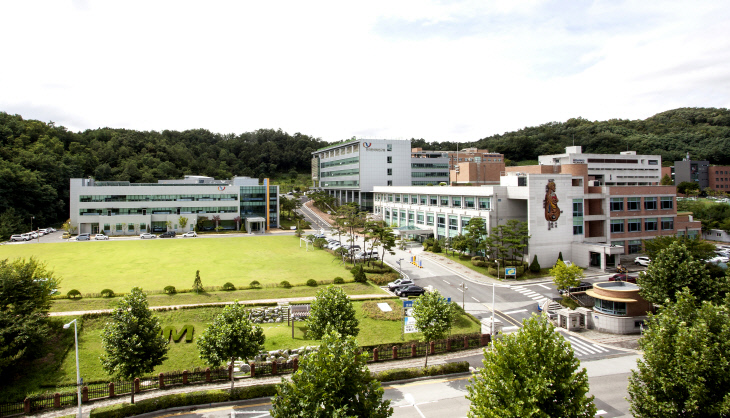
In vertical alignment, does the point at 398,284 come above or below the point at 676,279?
below

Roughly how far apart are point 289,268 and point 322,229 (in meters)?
36.8

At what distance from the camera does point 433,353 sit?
993 inches

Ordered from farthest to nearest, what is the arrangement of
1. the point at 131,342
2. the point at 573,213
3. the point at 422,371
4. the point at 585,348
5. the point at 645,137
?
the point at 645,137 < the point at 573,213 < the point at 585,348 < the point at 422,371 < the point at 131,342

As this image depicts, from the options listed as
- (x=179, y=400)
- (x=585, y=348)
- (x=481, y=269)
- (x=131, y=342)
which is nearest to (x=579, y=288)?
(x=481, y=269)

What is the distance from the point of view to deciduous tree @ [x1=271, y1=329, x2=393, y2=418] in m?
11.7

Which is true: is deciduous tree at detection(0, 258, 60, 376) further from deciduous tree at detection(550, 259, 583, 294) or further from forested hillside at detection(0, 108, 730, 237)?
forested hillside at detection(0, 108, 730, 237)

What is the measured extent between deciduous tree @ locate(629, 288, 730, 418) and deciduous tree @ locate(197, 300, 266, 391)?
17.1m

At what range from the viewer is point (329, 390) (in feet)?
39.4

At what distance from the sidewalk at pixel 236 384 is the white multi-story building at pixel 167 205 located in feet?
194

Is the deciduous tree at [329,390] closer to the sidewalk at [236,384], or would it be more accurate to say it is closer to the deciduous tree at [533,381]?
the deciduous tree at [533,381]

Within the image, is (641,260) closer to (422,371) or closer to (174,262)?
(422,371)

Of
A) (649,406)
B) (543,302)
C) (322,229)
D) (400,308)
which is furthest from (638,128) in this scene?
(649,406)

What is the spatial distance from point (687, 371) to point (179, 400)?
21.3 metres

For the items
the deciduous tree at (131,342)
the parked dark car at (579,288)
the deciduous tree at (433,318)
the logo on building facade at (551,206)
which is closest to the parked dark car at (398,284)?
the deciduous tree at (433,318)
